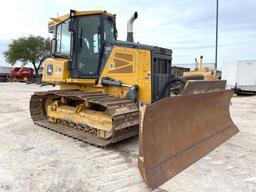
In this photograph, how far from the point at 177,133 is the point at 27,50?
41.6m

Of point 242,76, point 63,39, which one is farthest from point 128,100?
point 242,76

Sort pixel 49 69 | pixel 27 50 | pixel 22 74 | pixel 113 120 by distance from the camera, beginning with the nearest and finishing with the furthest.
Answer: pixel 113 120
pixel 49 69
pixel 22 74
pixel 27 50

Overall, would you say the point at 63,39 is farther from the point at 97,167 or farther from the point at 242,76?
the point at 242,76

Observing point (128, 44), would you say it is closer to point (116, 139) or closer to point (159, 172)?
point (116, 139)

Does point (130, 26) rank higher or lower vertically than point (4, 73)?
higher

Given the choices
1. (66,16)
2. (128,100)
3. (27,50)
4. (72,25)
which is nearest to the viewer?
(128,100)

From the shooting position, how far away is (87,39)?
605 cm

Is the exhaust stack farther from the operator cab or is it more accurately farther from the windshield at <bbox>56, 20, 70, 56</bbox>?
the windshield at <bbox>56, 20, 70, 56</bbox>

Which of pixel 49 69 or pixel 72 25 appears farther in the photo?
pixel 49 69

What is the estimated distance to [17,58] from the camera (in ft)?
137

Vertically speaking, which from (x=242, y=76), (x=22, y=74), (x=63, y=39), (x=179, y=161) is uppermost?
(x=63, y=39)

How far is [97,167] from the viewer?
397 cm

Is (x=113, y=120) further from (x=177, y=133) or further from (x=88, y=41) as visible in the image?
(x=88, y=41)

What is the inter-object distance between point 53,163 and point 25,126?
2926mm
